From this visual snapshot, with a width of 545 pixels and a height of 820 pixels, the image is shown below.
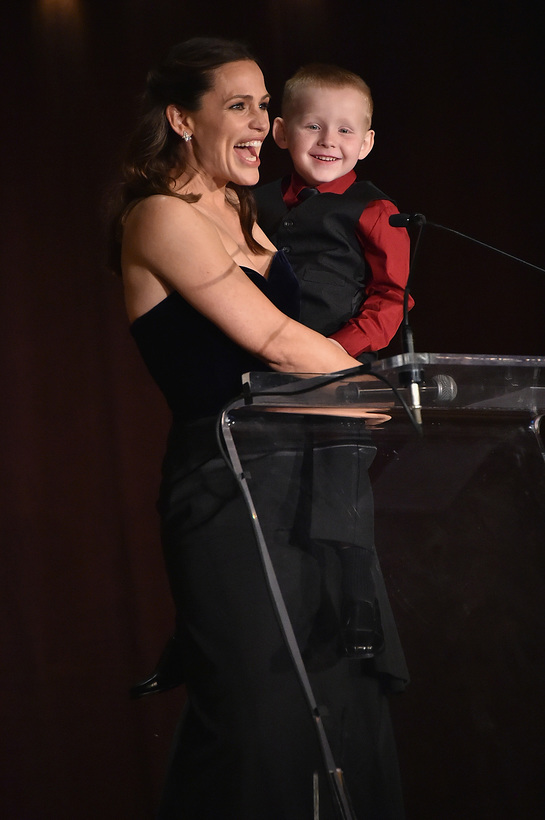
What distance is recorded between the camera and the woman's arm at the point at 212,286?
1247 mm

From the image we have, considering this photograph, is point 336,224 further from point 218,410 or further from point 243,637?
point 243,637

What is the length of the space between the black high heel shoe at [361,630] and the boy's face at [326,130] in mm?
1203

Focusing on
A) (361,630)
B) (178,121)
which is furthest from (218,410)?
(178,121)

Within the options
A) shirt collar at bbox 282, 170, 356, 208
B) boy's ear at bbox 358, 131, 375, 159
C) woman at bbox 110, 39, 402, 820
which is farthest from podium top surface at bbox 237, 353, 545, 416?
boy's ear at bbox 358, 131, 375, 159

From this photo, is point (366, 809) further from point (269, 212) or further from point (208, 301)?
point (269, 212)

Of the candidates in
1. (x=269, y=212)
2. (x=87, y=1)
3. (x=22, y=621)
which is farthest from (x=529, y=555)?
(x=87, y=1)

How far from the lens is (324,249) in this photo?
1841 mm

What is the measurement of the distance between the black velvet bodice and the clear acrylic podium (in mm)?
292

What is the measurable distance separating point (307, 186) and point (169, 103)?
0.51 meters

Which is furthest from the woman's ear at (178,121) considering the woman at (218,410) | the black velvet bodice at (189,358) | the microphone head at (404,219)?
the microphone head at (404,219)

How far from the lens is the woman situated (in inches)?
37.2

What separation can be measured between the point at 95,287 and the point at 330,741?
219cm

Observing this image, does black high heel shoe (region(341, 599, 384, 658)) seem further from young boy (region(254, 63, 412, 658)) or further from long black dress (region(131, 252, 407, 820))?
young boy (region(254, 63, 412, 658))

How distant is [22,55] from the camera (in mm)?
2799
